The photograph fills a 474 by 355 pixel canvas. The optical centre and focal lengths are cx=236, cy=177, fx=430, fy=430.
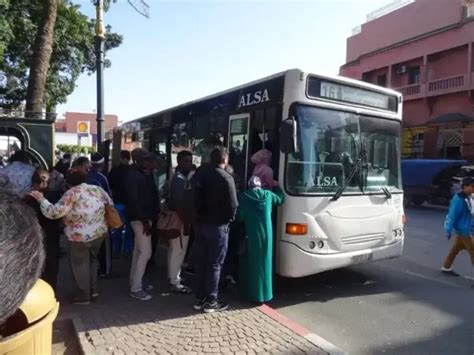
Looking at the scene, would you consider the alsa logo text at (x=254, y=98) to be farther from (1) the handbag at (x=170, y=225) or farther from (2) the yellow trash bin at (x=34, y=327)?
(2) the yellow trash bin at (x=34, y=327)

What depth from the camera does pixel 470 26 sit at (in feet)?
78.4

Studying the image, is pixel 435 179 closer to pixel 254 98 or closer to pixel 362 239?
pixel 362 239

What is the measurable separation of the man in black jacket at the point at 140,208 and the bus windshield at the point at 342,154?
1737mm

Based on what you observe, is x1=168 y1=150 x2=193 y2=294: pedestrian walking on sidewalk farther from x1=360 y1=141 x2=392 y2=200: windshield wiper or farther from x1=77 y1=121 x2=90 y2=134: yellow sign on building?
x1=77 y1=121 x2=90 y2=134: yellow sign on building

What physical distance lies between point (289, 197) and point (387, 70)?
90.4 feet

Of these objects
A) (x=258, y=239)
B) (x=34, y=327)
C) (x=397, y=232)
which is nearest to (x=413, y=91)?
(x=397, y=232)

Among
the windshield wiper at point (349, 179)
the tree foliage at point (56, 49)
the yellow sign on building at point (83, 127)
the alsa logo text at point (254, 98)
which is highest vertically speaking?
the tree foliage at point (56, 49)

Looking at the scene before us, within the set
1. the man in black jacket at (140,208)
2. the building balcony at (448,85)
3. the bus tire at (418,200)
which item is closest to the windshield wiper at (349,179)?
the man in black jacket at (140,208)

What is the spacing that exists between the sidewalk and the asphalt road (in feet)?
1.79

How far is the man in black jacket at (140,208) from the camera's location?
527 centimetres

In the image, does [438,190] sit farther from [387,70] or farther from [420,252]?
[387,70]

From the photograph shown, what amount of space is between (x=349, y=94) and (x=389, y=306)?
2.81 m

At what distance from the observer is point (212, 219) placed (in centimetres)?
486

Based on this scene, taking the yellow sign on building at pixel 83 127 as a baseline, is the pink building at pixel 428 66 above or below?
above
